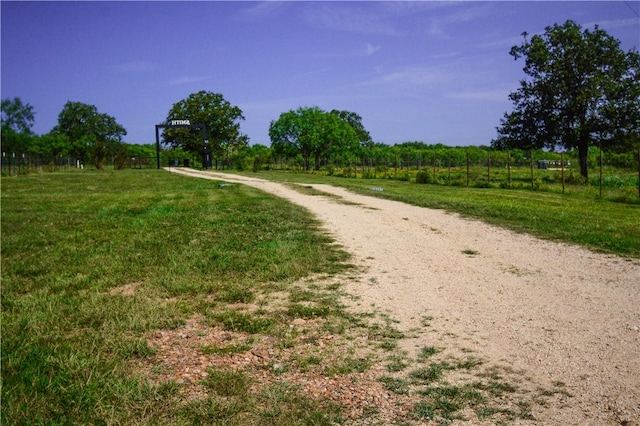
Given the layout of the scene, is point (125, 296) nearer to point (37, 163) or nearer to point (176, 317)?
point (176, 317)

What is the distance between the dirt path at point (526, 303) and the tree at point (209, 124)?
80996mm

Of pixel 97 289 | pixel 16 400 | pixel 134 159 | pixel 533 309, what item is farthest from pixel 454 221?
pixel 134 159

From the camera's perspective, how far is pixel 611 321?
4.57 metres

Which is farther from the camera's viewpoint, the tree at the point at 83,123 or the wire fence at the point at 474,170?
the tree at the point at 83,123

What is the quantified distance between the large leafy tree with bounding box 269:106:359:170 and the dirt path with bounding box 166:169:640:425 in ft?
210

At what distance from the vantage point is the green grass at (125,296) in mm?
3031

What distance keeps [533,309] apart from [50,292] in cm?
554

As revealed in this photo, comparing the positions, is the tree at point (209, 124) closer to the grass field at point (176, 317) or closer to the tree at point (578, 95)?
the tree at point (578, 95)

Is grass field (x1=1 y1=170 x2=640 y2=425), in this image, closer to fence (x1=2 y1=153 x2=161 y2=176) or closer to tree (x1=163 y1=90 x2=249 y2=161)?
fence (x1=2 y1=153 x2=161 y2=176)

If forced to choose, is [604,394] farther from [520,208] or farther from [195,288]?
[520,208]

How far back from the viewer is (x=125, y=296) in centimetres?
547

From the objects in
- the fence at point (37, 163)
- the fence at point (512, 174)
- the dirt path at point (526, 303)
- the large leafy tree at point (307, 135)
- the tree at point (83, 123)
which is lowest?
the dirt path at point (526, 303)

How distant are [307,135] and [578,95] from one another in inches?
1634


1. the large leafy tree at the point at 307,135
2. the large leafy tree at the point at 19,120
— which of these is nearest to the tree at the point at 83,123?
the large leafy tree at the point at 19,120
